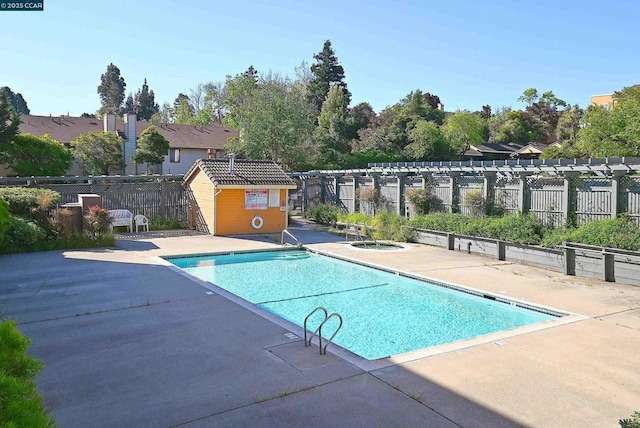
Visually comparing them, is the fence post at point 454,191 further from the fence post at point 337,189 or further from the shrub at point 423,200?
the fence post at point 337,189

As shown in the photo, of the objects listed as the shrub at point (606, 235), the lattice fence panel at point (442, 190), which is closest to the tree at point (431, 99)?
the lattice fence panel at point (442, 190)

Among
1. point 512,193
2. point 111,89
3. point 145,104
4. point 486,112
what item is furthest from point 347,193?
point 111,89

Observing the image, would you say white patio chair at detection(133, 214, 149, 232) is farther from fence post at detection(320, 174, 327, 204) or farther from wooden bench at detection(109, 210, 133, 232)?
fence post at detection(320, 174, 327, 204)

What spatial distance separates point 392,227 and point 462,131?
110 feet

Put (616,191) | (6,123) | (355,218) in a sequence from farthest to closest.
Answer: (6,123) → (355,218) → (616,191)

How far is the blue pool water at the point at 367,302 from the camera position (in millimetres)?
8008

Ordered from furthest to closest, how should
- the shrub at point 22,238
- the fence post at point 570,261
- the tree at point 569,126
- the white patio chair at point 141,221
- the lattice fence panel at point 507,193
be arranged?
the tree at point 569,126, the white patio chair at point 141,221, the lattice fence panel at point 507,193, the shrub at point 22,238, the fence post at point 570,261

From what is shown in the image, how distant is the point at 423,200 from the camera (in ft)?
58.4

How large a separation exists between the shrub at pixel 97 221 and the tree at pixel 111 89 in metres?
76.0

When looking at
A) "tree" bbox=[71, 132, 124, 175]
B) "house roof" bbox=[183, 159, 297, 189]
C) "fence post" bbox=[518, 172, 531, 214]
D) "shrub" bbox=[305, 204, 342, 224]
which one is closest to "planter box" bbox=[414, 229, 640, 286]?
"fence post" bbox=[518, 172, 531, 214]

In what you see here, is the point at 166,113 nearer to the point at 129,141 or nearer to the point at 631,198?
the point at 129,141

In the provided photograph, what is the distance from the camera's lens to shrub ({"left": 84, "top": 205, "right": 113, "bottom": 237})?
15203mm

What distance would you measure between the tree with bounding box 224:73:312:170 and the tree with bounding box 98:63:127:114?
196 feet

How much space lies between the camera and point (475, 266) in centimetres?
1271
